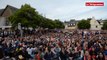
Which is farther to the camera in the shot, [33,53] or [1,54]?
[33,53]

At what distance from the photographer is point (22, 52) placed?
19453 mm

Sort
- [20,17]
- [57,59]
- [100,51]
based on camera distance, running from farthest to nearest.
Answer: [20,17]
[57,59]
[100,51]

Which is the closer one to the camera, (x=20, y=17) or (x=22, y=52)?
(x=22, y=52)

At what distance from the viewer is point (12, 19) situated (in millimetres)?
60469

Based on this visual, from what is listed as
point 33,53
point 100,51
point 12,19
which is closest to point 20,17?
point 12,19

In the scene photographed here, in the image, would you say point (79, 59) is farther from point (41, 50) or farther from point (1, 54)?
point (1, 54)

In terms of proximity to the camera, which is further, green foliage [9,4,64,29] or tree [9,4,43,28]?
tree [9,4,43,28]

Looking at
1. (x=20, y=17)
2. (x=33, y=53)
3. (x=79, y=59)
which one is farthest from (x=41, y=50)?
(x=20, y=17)

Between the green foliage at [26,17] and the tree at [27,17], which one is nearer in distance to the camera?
the green foliage at [26,17]

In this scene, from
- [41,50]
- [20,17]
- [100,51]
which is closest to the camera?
[100,51]

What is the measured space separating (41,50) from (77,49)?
2786 mm

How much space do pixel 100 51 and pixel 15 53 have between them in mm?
6205

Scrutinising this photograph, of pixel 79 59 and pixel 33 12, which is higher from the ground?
pixel 33 12

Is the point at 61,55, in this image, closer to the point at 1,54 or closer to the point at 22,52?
the point at 22,52
